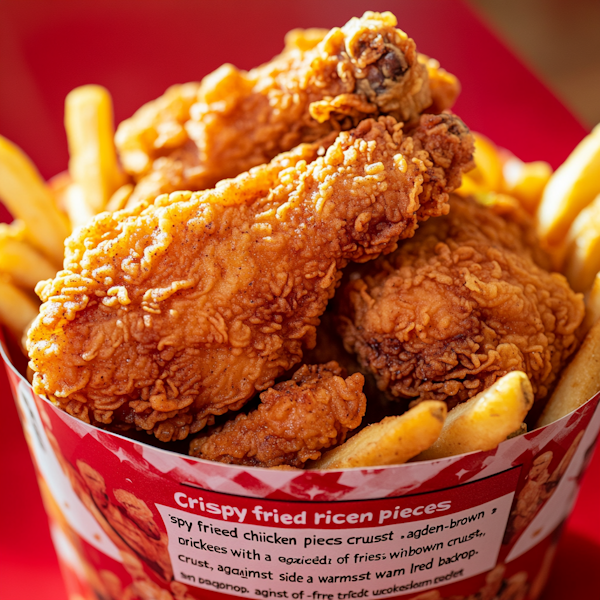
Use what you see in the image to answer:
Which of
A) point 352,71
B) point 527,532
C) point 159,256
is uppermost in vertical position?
point 352,71

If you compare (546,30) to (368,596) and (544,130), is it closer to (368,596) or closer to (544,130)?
(544,130)

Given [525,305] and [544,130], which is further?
[544,130]

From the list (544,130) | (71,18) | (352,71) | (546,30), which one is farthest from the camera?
(546,30)

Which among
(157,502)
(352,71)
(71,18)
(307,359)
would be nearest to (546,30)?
(71,18)

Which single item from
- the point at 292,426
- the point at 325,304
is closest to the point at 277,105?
the point at 325,304

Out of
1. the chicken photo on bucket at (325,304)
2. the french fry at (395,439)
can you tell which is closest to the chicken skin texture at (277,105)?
the chicken photo on bucket at (325,304)

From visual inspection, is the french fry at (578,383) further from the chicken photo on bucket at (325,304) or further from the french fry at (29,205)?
the french fry at (29,205)

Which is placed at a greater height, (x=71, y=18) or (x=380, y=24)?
(x=71, y=18)
